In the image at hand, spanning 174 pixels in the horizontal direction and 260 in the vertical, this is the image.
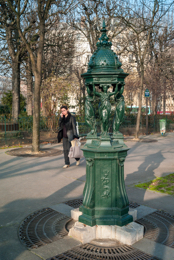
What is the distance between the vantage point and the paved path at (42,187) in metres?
3.69

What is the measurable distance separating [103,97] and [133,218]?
6.26ft

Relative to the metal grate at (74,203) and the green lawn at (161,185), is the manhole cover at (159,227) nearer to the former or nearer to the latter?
the metal grate at (74,203)

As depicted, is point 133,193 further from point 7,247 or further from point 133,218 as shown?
point 7,247

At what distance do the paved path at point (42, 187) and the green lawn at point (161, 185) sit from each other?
27 cm

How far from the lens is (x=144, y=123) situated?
20.0m

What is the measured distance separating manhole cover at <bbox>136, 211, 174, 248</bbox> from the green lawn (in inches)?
55.0

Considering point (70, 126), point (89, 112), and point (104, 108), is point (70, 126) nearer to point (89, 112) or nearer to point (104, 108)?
point (89, 112)

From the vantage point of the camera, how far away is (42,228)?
3896mm

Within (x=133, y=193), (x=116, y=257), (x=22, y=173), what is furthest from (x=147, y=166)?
(x=116, y=257)

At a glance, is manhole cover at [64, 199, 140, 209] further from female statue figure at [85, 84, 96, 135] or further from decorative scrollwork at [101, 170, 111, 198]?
female statue figure at [85, 84, 96, 135]

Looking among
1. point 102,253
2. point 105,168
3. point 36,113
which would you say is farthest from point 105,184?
point 36,113

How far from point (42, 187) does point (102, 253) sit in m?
3.02

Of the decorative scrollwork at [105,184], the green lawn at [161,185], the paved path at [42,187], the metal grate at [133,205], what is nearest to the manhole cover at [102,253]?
the paved path at [42,187]

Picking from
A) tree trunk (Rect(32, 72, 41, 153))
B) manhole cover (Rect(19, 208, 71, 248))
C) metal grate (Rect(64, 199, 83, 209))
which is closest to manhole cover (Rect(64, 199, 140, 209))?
metal grate (Rect(64, 199, 83, 209))
